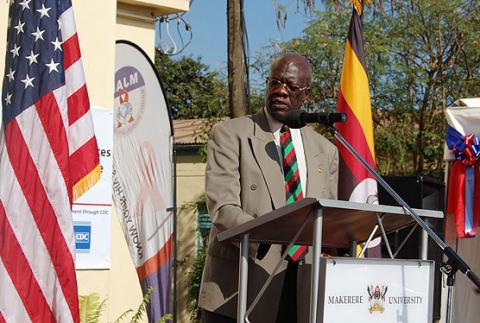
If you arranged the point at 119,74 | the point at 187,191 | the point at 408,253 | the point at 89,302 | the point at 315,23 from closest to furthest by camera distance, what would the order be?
the point at 89,302 → the point at 119,74 → the point at 408,253 → the point at 315,23 → the point at 187,191

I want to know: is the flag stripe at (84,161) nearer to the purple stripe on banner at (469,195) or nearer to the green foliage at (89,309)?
the green foliage at (89,309)

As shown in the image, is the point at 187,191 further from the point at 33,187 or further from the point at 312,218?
the point at 312,218

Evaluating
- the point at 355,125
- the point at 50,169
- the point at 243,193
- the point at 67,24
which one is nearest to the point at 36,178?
the point at 50,169

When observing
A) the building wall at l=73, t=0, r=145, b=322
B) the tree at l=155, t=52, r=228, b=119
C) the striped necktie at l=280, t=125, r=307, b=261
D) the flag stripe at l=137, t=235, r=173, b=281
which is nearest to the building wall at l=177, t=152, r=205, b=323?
the tree at l=155, t=52, r=228, b=119

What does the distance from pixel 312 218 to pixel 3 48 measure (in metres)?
4.03

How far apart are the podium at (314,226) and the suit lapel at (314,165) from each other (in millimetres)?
252

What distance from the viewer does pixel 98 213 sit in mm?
7133

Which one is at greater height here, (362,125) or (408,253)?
(362,125)

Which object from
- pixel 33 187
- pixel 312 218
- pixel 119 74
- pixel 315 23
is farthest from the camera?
pixel 315 23

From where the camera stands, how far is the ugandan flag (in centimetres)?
770

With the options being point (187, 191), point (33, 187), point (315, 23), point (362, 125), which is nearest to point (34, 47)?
point (33, 187)

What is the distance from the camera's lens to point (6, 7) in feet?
22.6

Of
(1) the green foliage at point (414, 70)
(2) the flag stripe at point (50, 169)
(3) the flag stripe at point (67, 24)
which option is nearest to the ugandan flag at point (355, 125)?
(3) the flag stripe at point (67, 24)

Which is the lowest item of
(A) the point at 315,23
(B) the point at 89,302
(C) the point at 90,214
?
(B) the point at 89,302
